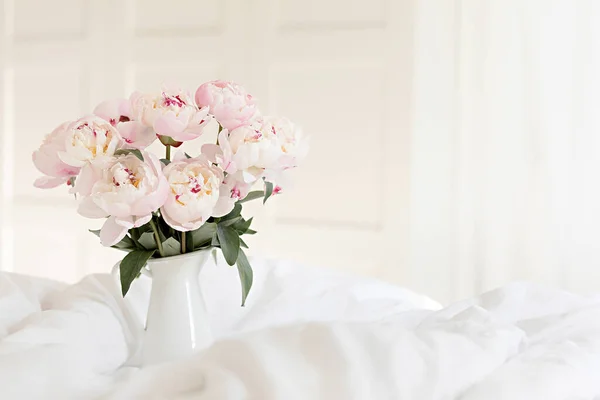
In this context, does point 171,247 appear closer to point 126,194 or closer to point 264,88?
point 126,194

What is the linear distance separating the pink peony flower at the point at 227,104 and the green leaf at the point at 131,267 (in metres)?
0.21

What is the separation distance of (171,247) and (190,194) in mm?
141

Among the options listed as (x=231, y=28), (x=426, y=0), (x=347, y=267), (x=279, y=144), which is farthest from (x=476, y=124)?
(x=279, y=144)

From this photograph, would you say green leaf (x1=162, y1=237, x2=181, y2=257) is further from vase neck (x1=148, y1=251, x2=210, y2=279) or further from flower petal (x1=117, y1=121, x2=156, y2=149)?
flower petal (x1=117, y1=121, x2=156, y2=149)

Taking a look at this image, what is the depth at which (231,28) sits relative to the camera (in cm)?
323

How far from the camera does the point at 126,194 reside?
37.5 inches

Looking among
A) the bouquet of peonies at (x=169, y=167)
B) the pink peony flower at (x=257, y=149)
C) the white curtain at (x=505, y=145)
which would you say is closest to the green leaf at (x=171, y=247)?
the bouquet of peonies at (x=169, y=167)

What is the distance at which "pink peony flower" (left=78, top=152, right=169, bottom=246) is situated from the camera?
96 cm

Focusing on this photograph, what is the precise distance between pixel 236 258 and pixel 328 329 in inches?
13.0

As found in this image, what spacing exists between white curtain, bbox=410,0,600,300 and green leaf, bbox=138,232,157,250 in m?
1.87

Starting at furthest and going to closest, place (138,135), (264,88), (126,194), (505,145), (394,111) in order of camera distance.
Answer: (264,88)
(394,111)
(505,145)
(138,135)
(126,194)

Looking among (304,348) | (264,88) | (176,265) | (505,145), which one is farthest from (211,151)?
(264,88)

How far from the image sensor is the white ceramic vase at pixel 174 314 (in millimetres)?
1076

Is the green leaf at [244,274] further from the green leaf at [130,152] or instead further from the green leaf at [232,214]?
the green leaf at [130,152]
